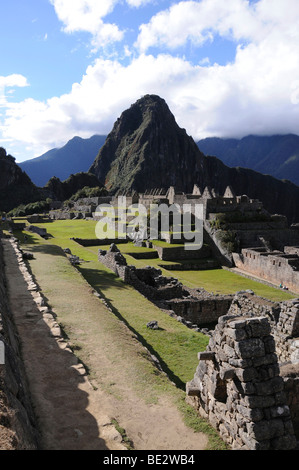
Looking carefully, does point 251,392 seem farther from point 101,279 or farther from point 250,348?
point 101,279

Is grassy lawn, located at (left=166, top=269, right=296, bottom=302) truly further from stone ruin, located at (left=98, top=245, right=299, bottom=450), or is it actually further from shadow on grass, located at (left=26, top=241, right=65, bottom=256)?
stone ruin, located at (left=98, top=245, right=299, bottom=450)

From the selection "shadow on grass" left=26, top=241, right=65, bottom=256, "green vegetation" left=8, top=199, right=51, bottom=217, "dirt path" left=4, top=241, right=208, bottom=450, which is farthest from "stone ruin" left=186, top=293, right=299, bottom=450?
"green vegetation" left=8, top=199, right=51, bottom=217

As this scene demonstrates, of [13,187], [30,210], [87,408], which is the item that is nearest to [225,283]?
[87,408]

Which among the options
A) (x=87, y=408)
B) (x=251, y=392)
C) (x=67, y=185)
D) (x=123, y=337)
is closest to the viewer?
(x=251, y=392)

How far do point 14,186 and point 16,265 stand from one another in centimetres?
12487

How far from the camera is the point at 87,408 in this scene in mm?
5984

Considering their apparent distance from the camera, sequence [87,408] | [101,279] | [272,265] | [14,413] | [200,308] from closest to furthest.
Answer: [14,413] < [87,408] < [200,308] < [101,279] < [272,265]

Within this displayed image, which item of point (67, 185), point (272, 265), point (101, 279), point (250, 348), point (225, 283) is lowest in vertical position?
point (225, 283)

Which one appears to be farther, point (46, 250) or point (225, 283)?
point (225, 283)

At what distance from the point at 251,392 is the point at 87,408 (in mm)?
2800

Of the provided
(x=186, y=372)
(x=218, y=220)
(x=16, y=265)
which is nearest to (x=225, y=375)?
(x=186, y=372)
